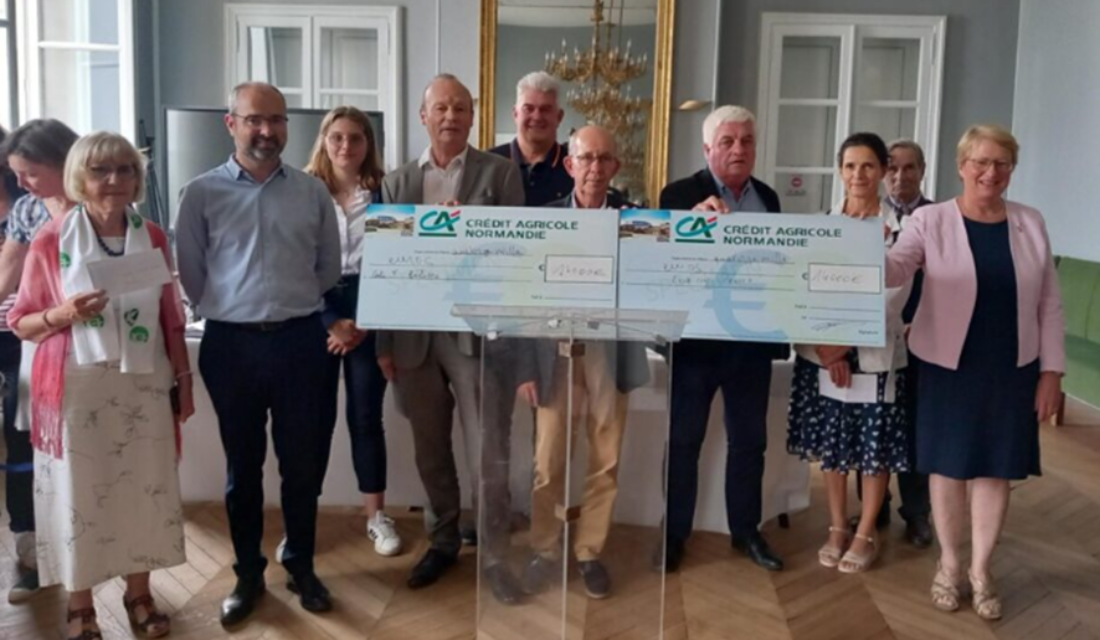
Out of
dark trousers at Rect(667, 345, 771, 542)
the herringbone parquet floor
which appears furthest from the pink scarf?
dark trousers at Rect(667, 345, 771, 542)

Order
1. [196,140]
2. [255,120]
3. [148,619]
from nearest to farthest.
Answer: [255,120] → [148,619] → [196,140]

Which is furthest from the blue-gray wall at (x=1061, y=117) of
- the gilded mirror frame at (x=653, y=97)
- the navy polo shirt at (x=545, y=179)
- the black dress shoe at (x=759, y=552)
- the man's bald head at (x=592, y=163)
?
the man's bald head at (x=592, y=163)

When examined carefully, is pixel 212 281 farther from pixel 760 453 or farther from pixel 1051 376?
pixel 1051 376

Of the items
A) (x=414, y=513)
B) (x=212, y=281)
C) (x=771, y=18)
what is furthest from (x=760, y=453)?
(x=771, y=18)

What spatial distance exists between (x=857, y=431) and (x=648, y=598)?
3.56 ft

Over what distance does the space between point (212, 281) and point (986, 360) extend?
217cm

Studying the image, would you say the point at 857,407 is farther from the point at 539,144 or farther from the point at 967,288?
the point at 539,144

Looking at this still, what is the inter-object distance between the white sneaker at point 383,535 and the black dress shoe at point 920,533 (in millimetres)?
1844

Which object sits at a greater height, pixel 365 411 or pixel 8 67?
pixel 8 67

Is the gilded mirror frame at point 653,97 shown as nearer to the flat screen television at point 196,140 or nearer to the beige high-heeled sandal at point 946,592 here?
the flat screen television at point 196,140

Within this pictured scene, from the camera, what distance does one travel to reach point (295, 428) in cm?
259

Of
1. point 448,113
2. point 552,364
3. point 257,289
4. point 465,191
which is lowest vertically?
point 552,364

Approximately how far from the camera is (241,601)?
8.68ft

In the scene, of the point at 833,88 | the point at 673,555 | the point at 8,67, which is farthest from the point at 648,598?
the point at 833,88
